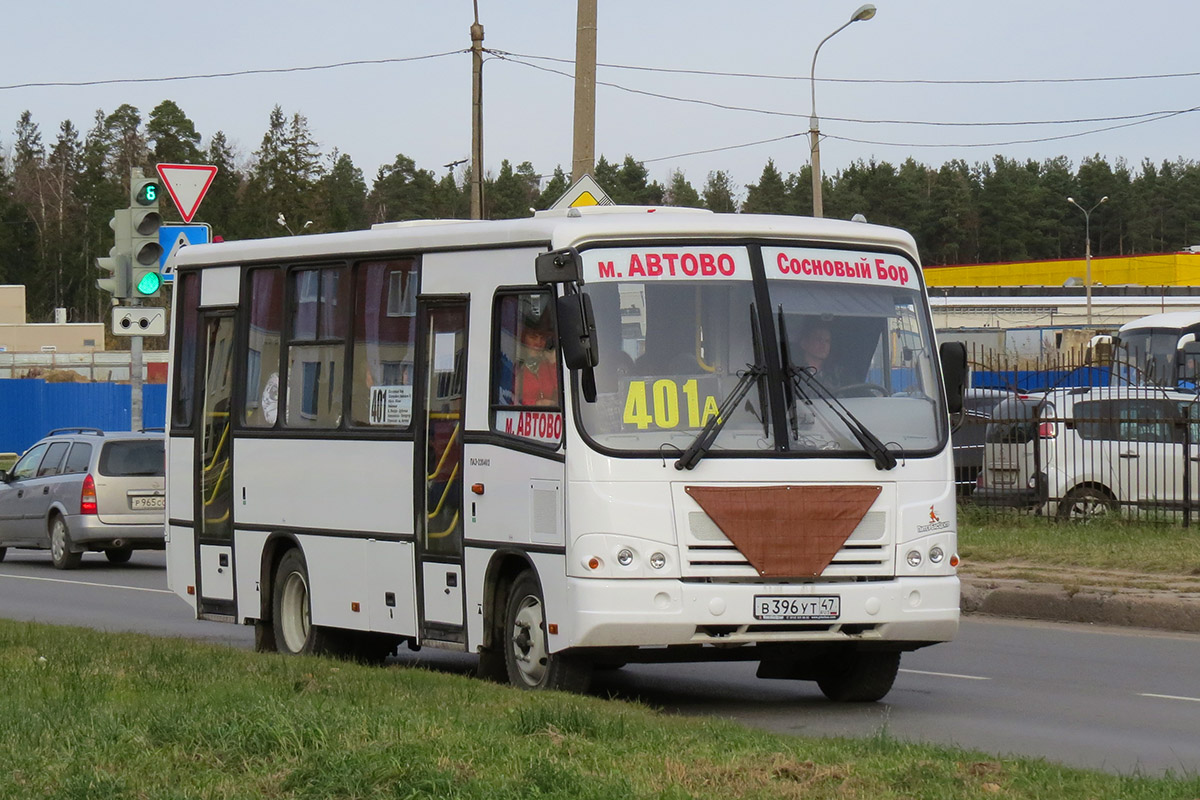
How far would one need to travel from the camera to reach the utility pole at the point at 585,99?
19.0 meters

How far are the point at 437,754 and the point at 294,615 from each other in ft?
18.8

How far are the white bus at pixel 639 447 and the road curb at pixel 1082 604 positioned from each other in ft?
15.5

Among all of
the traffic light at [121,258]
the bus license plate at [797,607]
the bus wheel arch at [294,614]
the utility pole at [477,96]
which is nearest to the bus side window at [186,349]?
the bus wheel arch at [294,614]

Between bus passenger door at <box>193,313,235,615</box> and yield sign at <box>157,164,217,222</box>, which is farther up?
yield sign at <box>157,164,217,222</box>

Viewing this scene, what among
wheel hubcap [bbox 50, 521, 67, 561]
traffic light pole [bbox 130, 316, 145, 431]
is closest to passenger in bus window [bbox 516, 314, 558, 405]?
traffic light pole [bbox 130, 316, 145, 431]

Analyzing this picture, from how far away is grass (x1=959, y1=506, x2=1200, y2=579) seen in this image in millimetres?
16656

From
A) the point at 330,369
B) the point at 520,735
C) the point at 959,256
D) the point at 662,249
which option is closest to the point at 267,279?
the point at 330,369

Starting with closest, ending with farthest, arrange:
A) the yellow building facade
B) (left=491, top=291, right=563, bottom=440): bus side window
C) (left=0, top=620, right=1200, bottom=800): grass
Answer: (left=0, top=620, right=1200, bottom=800): grass, (left=491, top=291, right=563, bottom=440): bus side window, the yellow building facade

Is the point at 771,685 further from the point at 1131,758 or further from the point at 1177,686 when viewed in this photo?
the point at 1131,758

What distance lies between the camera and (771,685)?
11.8 m

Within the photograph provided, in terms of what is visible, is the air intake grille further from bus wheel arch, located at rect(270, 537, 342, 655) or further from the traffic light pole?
the traffic light pole

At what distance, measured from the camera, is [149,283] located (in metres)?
19.4

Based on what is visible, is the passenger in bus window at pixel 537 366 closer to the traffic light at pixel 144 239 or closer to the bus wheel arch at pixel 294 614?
the bus wheel arch at pixel 294 614

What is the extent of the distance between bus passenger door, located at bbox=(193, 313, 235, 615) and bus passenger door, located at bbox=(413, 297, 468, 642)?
2.37 m
